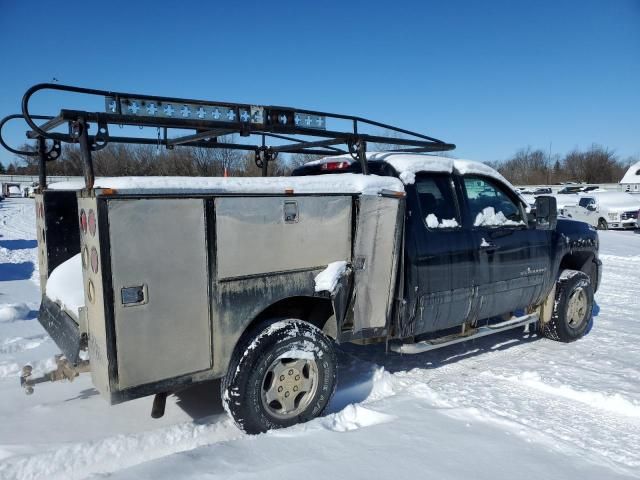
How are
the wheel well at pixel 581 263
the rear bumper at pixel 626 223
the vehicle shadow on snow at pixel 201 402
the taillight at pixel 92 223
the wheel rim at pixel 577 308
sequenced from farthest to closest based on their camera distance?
1. the rear bumper at pixel 626 223
2. the wheel well at pixel 581 263
3. the wheel rim at pixel 577 308
4. the vehicle shadow on snow at pixel 201 402
5. the taillight at pixel 92 223

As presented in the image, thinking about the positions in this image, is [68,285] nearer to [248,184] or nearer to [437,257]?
[248,184]

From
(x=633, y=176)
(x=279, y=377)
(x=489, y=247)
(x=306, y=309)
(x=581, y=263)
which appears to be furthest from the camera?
(x=633, y=176)

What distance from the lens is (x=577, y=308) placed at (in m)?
5.69

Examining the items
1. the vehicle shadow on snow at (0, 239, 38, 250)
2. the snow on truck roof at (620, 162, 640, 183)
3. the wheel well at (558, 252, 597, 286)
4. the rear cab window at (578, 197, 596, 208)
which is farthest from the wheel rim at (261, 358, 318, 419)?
the snow on truck roof at (620, 162, 640, 183)

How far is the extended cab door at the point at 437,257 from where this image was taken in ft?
13.2

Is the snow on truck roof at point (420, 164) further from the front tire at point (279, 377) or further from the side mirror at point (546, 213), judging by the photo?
the front tire at point (279, 377)

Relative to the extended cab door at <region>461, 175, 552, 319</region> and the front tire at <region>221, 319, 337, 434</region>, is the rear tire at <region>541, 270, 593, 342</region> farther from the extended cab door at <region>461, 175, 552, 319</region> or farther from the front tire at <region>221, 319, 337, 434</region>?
the front tire at <region>221, 319, 337, 434</region>

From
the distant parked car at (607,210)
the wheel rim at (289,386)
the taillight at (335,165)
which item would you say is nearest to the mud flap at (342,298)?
the wheel rim at (289,386)

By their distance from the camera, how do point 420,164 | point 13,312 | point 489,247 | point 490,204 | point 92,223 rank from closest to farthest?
point 92,223 → point 420,164 → point 489,247 → point 490,204 → point 13,312

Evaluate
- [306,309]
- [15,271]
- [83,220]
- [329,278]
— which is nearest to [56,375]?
[83,220]

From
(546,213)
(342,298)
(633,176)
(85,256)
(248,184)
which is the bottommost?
(342,298)

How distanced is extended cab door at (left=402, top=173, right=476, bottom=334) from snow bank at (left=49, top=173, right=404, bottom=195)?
452mm

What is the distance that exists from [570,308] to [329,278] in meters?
3.60

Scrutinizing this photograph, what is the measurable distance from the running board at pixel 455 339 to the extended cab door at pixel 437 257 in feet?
0.40
